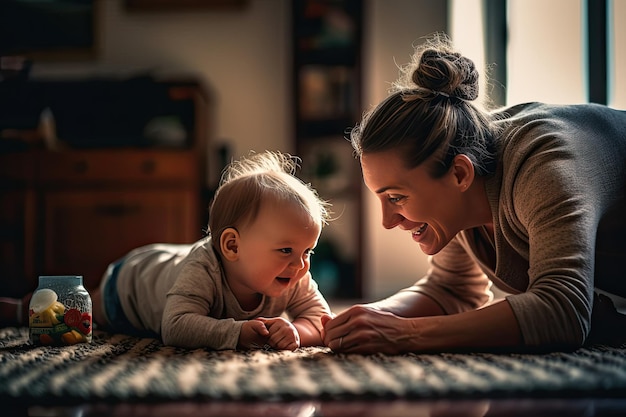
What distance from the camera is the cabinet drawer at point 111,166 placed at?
9.68 ft

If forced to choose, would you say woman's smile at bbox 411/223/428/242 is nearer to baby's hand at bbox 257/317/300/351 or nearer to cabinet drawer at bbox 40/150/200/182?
baby's hand at bbox 257/317/300/351

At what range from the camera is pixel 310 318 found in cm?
131

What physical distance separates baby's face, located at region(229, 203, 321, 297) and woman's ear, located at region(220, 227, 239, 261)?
0.01m

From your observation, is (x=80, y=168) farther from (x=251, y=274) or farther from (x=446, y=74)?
(x=446, y=74)

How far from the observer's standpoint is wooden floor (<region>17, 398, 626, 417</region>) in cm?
71

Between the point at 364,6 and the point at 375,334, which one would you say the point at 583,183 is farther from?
the point at 364,6

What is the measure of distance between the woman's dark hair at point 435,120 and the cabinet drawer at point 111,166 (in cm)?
181

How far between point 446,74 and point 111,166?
2.03 m

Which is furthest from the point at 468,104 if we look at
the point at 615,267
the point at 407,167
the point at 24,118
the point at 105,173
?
the point at 24,118

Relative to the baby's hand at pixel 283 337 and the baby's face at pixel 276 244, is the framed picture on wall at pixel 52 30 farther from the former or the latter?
the baby's hand at pixel 283 337

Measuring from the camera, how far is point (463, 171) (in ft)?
4.04

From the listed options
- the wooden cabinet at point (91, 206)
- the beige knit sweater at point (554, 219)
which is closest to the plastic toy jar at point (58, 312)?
the beige knit sweater at point (554, 219)

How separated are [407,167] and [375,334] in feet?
1.02

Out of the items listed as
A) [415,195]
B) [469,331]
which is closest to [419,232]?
[415,195]
